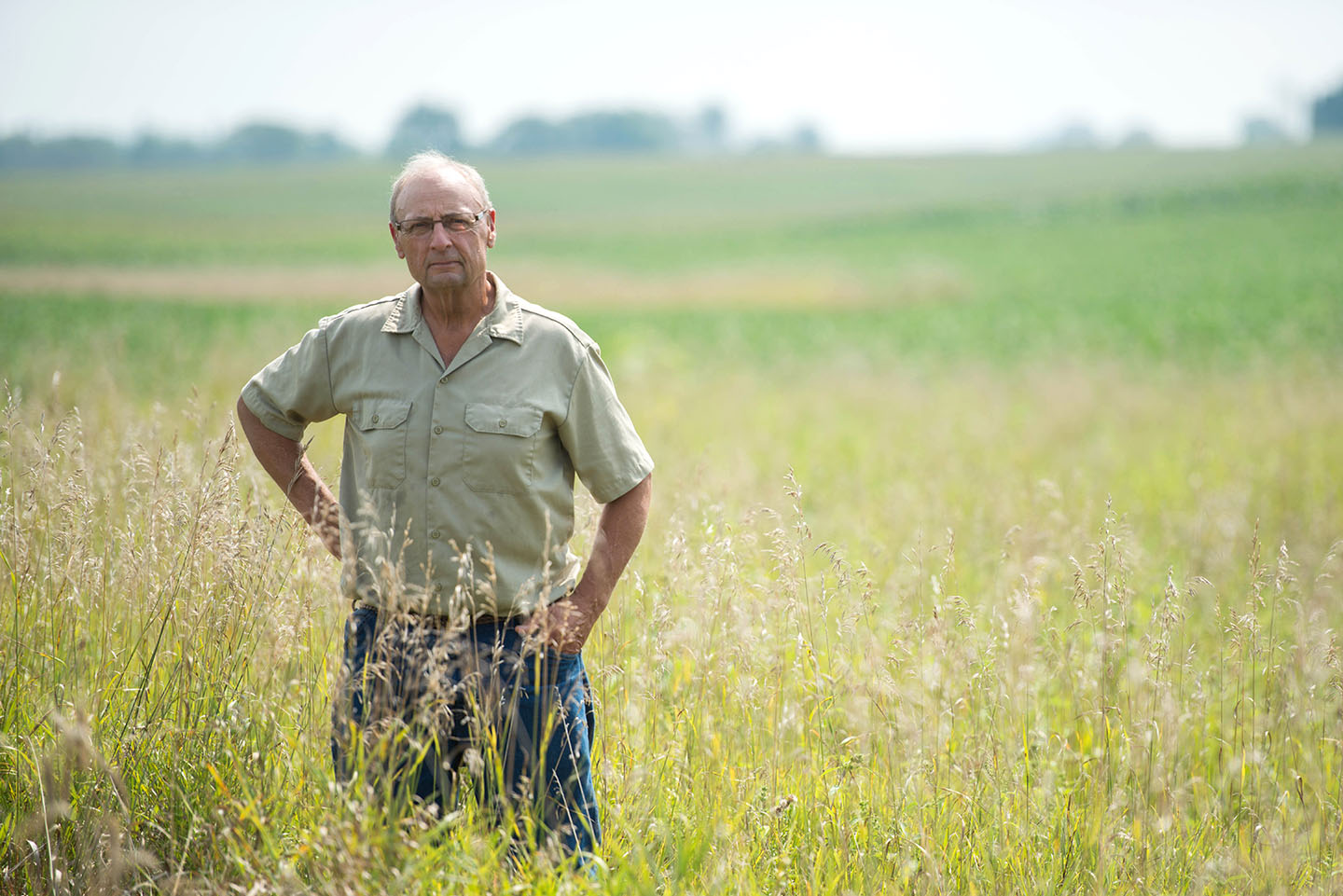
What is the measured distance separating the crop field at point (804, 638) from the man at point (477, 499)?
6.7 inches

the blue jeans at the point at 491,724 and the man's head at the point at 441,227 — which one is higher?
the man's head at the point at 441,227

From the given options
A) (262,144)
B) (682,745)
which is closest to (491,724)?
(682,745)

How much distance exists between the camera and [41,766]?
2678 millimetres

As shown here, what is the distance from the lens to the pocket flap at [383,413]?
2621mm

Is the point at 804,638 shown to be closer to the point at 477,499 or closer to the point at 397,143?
the point at 477,499

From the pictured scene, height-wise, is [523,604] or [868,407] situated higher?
[523,604]

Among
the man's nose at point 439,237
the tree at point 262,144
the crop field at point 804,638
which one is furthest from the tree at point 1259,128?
the man's nose at point 439,237

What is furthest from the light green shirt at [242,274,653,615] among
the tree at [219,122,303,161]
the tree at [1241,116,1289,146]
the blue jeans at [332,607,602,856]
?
the tree at [1241,116,1289,146]

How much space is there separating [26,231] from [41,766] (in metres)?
58.0

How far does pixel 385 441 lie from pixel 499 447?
0.32 metres

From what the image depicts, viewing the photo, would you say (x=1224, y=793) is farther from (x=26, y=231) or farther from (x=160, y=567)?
(x=26, y=231)

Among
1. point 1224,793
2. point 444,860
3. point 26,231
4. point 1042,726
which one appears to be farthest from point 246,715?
point 26,231

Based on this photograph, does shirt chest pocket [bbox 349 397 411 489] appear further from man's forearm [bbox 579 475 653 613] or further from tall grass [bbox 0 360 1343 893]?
man's forearm [bbox 579 475 653 613]

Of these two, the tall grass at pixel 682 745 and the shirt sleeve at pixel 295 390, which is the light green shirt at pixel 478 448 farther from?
the tall grass at pixel 682 745
